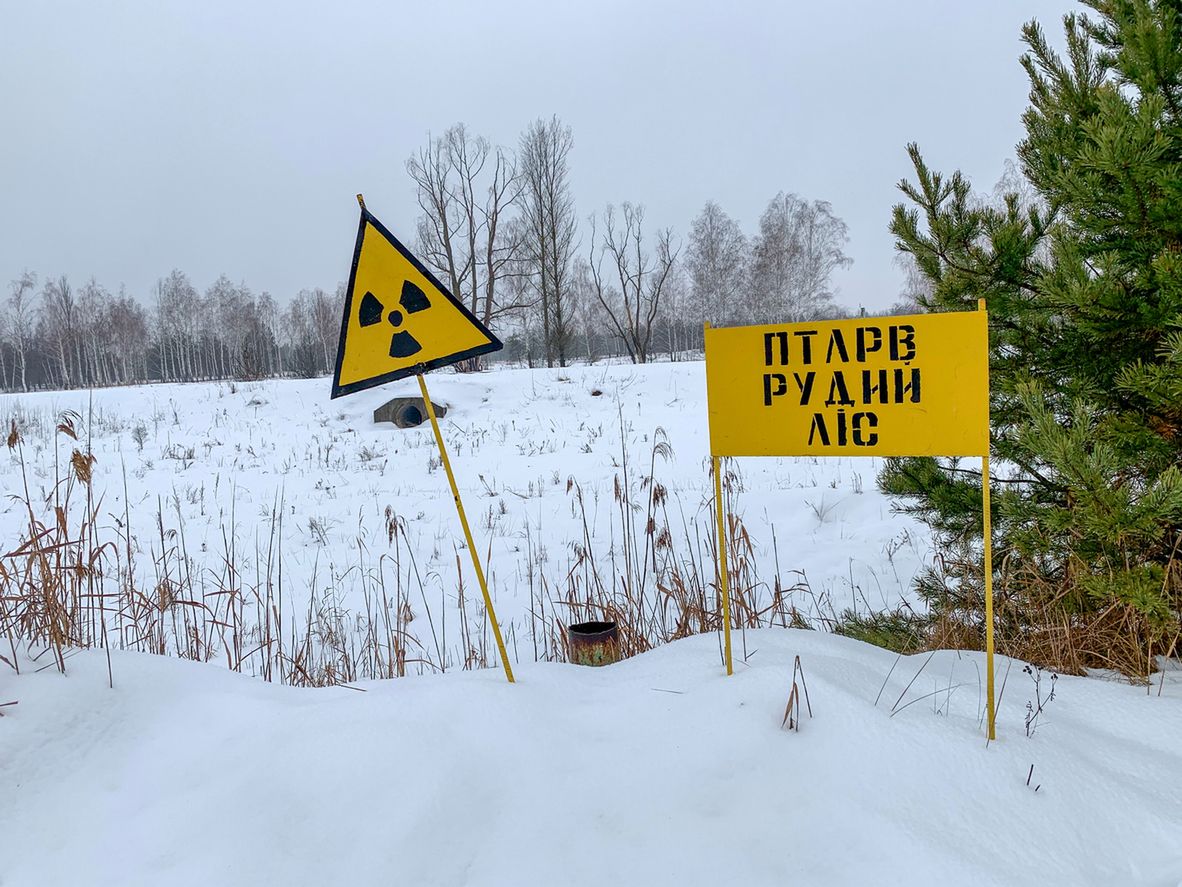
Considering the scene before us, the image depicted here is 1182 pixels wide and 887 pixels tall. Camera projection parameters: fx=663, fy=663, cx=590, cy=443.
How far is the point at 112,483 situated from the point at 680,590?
757 cm

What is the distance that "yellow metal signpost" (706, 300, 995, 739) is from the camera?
1792mm

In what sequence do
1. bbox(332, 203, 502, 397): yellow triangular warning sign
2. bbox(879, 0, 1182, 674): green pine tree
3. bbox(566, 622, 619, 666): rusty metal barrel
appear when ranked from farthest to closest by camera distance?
bbox(566, 622, 619, 666): rusty metal barrel
bbox(332, 203, 502, 397): yellow triangular warning sign
bbox(879, 0, 1182, 674): green pine tree

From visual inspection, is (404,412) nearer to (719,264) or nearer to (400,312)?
(400,312)

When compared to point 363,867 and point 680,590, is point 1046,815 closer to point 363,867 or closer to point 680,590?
point 363,867

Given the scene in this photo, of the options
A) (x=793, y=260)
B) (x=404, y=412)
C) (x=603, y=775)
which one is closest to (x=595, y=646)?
(x=603, y=775)

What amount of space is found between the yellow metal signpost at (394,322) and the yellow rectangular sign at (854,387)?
85 cm

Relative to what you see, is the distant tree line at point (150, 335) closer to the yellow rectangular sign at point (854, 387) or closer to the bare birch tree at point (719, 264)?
the bare birch tree at point (719, 264)

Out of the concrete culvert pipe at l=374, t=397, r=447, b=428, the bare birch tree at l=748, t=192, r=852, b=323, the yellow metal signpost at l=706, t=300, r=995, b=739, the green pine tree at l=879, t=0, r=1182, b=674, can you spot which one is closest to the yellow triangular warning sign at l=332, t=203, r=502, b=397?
the yellow metal signpost at l=706, t=300, r=995, b=739

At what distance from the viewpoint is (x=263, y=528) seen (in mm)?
6176

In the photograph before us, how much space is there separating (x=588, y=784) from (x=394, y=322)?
1534 mm

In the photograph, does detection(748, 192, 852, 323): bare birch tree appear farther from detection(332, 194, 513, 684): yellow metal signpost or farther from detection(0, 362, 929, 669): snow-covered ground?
detection(332, 194, 513, 684): yellow metal signpost

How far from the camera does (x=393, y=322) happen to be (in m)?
2.24

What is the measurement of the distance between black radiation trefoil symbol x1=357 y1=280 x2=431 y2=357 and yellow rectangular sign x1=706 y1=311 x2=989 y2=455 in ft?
3.18

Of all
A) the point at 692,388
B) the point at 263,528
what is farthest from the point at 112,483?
the point at 692,388
